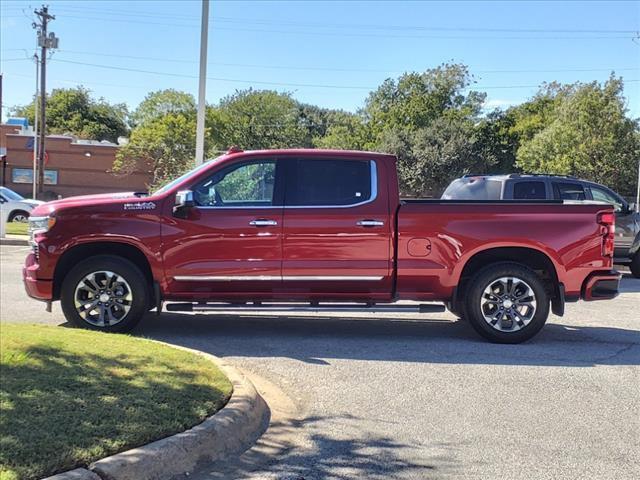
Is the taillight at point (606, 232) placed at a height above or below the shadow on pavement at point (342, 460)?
above

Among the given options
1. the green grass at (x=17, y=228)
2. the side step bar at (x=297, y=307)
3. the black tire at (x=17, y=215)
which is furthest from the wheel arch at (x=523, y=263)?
the black tire at (x=17, y=215)

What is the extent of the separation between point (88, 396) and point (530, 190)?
981 centimetres

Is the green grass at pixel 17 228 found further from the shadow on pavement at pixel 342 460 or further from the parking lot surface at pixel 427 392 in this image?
the shadow on pavement at pixel 342 460

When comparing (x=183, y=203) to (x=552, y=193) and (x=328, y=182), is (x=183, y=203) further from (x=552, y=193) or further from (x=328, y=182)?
(x=552, y=193)

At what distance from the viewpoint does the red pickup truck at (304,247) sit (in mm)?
6949

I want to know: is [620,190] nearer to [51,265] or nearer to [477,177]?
[477,177]

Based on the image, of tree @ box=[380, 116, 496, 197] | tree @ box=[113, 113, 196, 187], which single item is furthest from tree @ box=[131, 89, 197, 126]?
tree @ box=[380, 116, 496, 197]

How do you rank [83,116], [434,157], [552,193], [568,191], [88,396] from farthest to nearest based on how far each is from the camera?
[83,116], [434,157], [568,191], [552,193], [88,396]

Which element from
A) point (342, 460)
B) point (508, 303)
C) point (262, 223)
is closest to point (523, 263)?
point (508, 303)

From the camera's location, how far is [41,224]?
6.96 m

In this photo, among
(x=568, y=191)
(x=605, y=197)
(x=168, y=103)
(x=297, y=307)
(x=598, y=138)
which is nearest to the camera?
(x=297, y=307)

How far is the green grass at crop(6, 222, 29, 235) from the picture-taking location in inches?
807

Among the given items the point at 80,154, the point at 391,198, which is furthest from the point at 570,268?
the point at 80,154

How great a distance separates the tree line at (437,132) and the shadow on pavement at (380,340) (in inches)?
896
